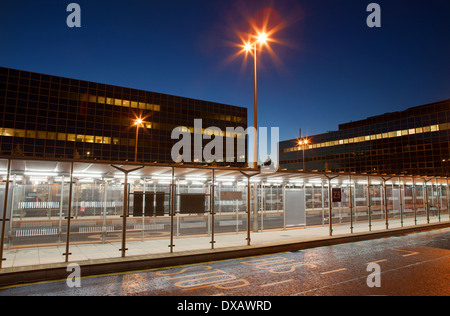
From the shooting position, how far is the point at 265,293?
6.70 m

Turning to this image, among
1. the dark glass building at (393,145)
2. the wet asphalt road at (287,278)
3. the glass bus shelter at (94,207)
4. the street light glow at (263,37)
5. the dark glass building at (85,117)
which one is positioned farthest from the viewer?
the dark glass building at (393,145)

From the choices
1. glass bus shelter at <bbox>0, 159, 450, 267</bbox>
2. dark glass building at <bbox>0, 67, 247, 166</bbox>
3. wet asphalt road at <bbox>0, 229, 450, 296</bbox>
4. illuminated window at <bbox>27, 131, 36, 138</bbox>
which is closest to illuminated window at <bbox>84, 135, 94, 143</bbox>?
dark glass building at <bbox>0, 67, 247, 166</bbox>

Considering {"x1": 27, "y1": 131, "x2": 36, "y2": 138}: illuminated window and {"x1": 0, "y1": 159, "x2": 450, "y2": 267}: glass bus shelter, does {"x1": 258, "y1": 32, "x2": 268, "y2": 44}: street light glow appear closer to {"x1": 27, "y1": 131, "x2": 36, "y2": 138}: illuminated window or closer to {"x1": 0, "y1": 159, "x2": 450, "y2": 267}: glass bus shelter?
{"x1": 0, "y1": 159, "x2": 450, "y2": 267}: glass bus shelter

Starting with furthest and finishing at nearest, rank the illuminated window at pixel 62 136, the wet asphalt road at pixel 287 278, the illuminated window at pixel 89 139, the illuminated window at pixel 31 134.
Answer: the illuminated window at pixel 89 139 < the illuminated window at pixel 62 136 < the illuminated window at pixel 31 134 < the wet asphalt road at pixel 287 278

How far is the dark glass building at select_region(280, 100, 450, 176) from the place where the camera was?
63.6 meters

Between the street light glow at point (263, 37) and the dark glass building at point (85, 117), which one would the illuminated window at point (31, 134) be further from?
the street light glow at point (263, 37)

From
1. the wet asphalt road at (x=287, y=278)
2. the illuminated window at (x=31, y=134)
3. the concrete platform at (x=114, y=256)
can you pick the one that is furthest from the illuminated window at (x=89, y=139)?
the wet asphalt road at (x=287, y=278)

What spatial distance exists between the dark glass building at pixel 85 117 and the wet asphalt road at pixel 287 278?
4592 centimetres

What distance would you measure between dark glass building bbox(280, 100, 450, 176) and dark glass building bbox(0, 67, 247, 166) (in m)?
32.3

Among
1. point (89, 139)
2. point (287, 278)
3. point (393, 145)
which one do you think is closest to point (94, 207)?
point (287, 278)

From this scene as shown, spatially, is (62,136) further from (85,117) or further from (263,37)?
(263,37)

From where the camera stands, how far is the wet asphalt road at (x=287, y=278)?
6.82 metres

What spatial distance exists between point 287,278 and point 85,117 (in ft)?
198
